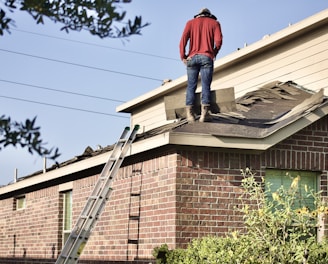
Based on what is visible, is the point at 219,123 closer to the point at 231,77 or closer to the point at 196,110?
the point at 196,110

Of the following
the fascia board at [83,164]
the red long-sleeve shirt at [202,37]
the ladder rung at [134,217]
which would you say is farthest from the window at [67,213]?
the red long-sleeve shirt at [202,37]

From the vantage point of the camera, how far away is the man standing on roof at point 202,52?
12031 millimetres

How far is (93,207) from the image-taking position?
12156mm

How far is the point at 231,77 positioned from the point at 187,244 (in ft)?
21.4

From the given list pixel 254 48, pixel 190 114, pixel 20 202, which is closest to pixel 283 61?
pixel 254 48

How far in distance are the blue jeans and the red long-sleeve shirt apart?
106mm

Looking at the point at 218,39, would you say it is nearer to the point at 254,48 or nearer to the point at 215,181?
the point at 215,181

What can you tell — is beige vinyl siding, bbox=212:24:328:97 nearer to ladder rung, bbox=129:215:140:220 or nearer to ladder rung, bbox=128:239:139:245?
ladder rung, bbox=129:215:140:220

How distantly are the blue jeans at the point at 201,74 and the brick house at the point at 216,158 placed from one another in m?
0.28

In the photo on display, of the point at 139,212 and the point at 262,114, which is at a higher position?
the point at 262,114

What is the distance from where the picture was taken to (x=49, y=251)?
1666 cm

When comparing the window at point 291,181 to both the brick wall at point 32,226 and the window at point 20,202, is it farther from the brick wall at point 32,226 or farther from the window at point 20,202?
the window at point 20,202

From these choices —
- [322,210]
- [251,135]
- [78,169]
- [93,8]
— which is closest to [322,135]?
[251,135]

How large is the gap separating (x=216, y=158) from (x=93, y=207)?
2269mm
